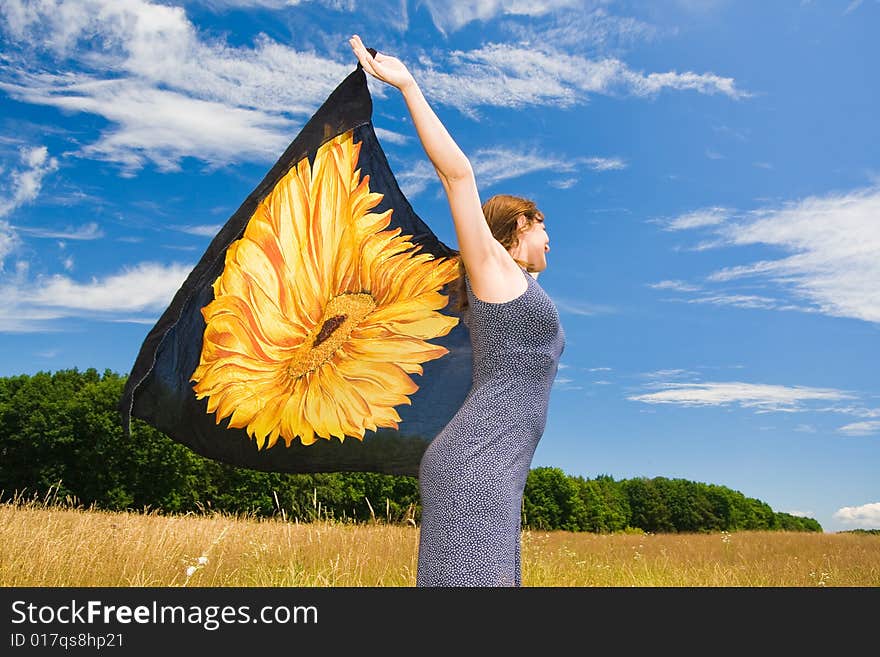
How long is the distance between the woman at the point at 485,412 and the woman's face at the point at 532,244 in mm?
117

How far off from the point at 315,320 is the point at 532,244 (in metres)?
1.73

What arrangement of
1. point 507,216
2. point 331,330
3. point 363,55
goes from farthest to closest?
point 331,330 < point 363,55 < point 507,216

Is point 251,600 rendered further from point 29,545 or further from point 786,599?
point 29,545

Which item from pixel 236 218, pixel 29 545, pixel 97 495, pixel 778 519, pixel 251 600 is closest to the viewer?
pixel 251 600

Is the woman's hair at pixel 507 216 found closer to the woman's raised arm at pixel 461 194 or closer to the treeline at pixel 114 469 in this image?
the woman's raised arm at pixel 461 194

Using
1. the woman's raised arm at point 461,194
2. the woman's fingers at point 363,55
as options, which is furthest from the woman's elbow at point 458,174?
the woman's fingers at point 363,55

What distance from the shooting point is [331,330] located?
153 inches

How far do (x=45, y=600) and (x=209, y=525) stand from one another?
6.61 meters

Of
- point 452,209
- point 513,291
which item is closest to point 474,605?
point 513,291

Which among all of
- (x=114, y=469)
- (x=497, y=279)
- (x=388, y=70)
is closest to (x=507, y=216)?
(x=497, y=279)

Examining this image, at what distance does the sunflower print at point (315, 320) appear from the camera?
3.88m

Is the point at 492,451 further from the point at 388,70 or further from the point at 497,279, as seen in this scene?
the point at 388,70

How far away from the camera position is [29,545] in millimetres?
6520

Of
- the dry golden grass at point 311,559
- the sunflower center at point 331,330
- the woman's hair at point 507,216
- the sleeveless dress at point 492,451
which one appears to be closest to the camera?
the sleeveless dress at point 492,451
